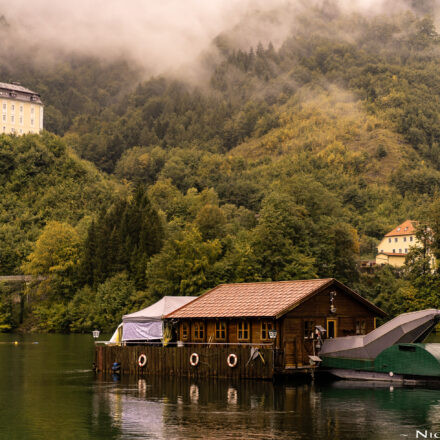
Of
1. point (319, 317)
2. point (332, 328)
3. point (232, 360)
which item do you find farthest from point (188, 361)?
point (332, 328)

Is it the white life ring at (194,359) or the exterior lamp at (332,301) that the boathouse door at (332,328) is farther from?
the white life ring at (194,359)

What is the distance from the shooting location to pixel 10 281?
150625 mm

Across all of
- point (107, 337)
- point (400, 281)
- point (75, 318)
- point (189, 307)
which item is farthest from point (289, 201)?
point (189, 307)

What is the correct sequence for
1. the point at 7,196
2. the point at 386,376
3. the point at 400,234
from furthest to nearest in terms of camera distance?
the point at 7,196 → the point at 400,234 → the point at 386,376

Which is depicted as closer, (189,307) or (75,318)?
(189,307)

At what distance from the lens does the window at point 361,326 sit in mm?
61344

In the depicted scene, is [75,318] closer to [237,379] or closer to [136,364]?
[136,364]

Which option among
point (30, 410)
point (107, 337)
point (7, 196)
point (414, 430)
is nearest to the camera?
point (414, 430)

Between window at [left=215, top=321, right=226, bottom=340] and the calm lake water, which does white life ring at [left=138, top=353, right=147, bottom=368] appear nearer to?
the calm lake water

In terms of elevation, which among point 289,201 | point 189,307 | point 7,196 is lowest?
point 189,307

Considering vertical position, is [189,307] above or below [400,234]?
below

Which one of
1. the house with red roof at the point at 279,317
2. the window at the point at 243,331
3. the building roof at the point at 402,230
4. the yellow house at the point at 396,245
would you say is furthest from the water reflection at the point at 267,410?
the building roof at the point at 402,230

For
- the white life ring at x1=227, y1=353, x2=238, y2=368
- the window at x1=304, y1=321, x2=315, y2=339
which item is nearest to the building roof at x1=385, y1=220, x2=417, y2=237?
the window at x1=304, y1=321, x2=315, y2=339

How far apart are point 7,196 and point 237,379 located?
14927 cm
